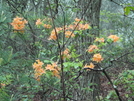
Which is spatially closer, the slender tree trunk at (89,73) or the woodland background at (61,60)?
the woodland background at (61,60)

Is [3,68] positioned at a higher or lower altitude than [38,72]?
higher

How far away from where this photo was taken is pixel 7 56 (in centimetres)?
170

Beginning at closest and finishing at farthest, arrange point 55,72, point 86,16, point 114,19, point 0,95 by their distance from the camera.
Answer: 1. point 0,95
2. point 55,72
3. point 86,16
4. point 114,19

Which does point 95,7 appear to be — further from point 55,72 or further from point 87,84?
point 55,72

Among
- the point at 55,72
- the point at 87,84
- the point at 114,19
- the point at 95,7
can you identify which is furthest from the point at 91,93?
the point at 114,19

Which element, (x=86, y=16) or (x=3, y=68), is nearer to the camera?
(x=3, y=68)

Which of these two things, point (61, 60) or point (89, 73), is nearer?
point (61, 60)

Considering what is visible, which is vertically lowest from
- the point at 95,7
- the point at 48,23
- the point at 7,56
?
the point at 7,56

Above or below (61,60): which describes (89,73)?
below

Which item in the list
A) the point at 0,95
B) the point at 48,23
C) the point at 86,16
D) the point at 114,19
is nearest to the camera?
the point at 0,95

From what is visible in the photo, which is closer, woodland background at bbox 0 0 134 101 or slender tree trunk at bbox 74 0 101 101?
woodland background at bbox 0 0 134 101

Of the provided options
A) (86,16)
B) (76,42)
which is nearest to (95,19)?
(86,16)

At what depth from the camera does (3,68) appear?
1744 millimetres

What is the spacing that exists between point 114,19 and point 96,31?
6272mm
